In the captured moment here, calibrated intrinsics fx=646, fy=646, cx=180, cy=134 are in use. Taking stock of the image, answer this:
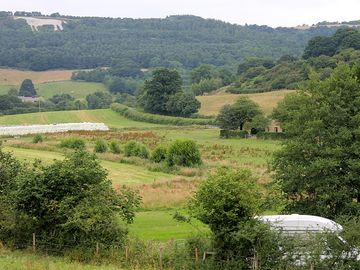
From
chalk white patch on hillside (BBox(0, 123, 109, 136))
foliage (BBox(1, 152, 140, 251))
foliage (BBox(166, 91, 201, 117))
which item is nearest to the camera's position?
foliage (BBox(1, 152, 140, 251))

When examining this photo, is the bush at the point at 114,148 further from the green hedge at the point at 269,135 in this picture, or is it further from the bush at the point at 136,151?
the green hedge at the point at 269,135

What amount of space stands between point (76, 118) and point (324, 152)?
106 m

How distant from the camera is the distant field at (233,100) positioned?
409ft

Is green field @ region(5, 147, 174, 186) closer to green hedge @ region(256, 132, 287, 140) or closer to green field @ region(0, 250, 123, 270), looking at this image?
green field @ region(0, 250, 123, 270)

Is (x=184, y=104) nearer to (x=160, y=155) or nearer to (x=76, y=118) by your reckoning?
(x=76, y=118)

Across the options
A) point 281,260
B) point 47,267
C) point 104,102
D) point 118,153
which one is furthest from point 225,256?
point 104,102

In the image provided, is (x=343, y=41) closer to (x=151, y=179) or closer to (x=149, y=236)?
(x=151, y=179)

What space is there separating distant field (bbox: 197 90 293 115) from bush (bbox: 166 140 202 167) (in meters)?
55.8

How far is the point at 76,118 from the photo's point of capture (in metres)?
134

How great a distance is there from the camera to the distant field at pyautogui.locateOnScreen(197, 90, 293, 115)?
12481cm

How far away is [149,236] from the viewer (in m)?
32.6

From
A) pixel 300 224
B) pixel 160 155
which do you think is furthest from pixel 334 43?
pixel 300 224

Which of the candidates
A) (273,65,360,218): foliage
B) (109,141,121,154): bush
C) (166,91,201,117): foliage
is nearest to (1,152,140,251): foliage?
(273,65,360,218): foliage

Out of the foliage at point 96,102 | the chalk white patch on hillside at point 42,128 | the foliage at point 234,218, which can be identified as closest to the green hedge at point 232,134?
the chalk white patch on hillside at point 42,128
